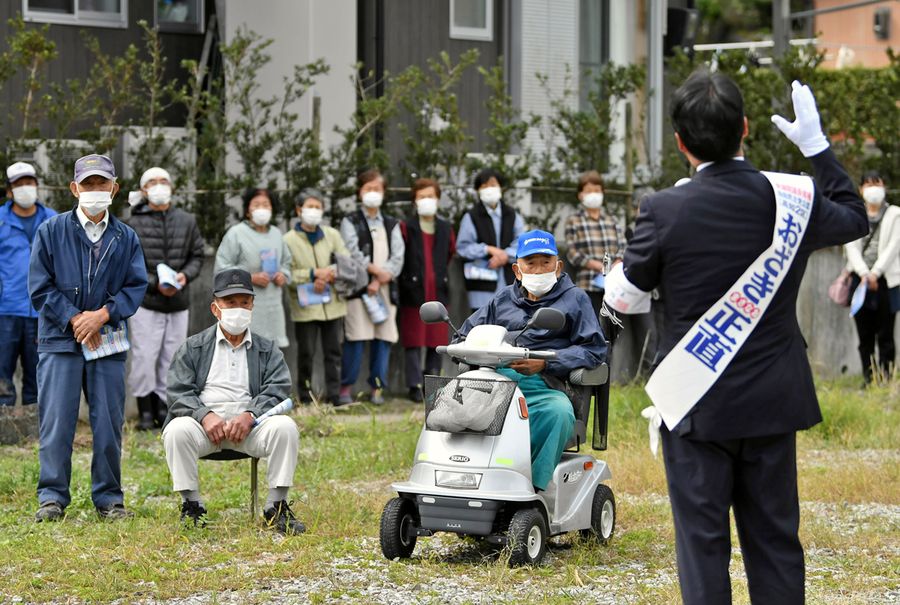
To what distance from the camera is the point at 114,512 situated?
28.2 ft

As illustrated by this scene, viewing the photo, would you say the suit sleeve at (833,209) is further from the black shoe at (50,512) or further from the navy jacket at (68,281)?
the black shoe at (50,512)

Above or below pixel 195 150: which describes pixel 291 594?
below

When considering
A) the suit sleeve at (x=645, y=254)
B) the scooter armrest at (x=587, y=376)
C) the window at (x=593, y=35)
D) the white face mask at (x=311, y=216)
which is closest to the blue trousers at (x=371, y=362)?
the white face mask at (x=311, y=216)

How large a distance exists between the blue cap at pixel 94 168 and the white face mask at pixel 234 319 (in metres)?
1.05

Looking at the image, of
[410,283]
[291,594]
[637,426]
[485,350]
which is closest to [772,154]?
[410,283]

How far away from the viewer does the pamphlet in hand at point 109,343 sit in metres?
8.68

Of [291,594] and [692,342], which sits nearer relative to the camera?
[692,342]

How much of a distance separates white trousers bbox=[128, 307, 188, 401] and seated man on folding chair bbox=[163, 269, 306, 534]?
393 centimetres

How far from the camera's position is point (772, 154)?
55.1 ft

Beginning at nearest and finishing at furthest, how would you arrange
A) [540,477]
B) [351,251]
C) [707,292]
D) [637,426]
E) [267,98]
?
[707,292]
[540,477]
[637,426]
[351,251]
[267,98]

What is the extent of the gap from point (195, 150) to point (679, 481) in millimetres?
9345

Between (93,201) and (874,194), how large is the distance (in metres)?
8.98

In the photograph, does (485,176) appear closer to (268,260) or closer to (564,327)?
(268,260)

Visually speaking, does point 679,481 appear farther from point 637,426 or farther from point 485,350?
point 637,426
